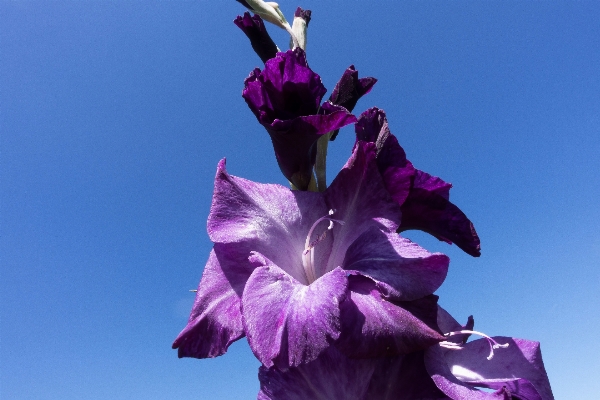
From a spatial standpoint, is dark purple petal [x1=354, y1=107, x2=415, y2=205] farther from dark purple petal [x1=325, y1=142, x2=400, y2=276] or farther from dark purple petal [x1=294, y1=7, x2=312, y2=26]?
dark purple petal [x1=294, y1=7, x2=312, y2=26]

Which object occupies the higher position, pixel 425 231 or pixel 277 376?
pixel 425 231

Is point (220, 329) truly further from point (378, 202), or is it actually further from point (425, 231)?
point (425, 231)

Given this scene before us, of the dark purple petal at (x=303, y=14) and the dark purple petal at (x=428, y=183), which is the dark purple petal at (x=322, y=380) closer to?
the dark purple petal at (x=428, y=183)

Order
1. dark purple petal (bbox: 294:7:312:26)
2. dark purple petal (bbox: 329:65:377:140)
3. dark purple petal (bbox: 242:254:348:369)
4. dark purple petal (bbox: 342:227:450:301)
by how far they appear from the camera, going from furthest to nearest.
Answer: dark purple petal (bbox: 294:7:312:26) → dark purple petal (bbox: 329:65:377:140) → dark purple petal (bbox: 342:227:450:301) → dark purple petal (bbox: 242:254:348:369)

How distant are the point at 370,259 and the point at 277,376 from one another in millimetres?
415

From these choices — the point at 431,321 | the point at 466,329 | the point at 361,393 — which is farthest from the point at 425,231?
the point at 361,393

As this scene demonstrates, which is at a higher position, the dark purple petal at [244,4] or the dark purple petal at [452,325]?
Answer: the dark purple petal at [244,4]

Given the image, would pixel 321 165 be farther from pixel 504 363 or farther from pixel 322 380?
pixel 504 363

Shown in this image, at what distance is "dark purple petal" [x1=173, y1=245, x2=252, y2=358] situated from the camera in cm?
128

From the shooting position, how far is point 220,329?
1.29 meters

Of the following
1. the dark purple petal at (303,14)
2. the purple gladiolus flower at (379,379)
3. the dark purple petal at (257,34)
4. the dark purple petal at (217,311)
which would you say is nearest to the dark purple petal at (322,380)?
the purple gladiolus flower at (379,379)

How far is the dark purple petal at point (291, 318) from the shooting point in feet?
3.41

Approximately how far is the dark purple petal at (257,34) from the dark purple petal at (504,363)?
1.22 m

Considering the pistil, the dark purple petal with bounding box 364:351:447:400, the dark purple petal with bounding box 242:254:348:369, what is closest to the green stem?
the pistil
